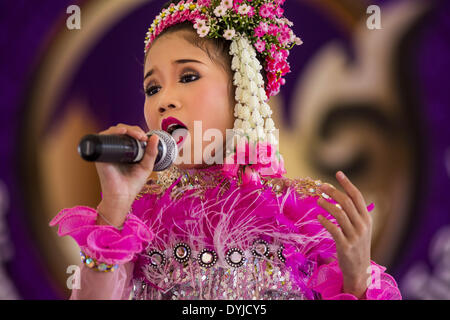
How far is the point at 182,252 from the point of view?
1085 mm

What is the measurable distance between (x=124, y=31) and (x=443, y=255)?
1424mm

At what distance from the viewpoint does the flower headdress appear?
1.20 m

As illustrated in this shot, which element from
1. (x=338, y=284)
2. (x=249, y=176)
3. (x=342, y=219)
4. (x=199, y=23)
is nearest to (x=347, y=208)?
(x=342, y=219)

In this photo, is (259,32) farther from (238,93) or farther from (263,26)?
(238,93)

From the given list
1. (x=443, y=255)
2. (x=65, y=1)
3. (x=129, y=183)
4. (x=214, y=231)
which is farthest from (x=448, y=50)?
(x=65, y=1)

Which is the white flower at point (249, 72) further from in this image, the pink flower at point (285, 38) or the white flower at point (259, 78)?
the pink flower at point (285, 38)

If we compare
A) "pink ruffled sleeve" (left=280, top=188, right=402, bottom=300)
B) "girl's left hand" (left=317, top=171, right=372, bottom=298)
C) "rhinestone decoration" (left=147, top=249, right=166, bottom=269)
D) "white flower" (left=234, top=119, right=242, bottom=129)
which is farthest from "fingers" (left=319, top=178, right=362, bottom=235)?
"rhinestone decoration" (left=147, top=249, right=166, bottom=269)

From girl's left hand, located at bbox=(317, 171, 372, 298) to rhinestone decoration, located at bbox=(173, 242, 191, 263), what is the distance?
326 millimetres

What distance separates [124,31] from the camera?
177 centimetres

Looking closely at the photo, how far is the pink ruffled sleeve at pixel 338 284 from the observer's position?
3.31 feet

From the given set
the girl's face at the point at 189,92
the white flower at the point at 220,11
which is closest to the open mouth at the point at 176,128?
the girl's face at the point at 189,92

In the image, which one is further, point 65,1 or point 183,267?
point 65,1
